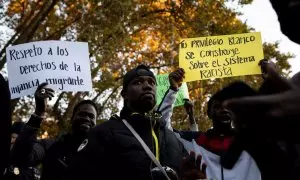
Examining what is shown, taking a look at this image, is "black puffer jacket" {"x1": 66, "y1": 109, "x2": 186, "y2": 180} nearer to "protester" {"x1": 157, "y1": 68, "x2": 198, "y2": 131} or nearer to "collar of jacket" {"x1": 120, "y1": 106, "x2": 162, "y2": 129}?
"collar of jacket" {"x1": 120, "y1": 106, "x2": 162, "y2": 129}

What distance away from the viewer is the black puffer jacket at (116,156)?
336cm

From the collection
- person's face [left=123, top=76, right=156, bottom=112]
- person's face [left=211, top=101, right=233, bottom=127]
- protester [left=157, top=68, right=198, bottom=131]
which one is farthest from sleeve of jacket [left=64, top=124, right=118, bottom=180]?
protester [left=157, top=68, right=198, bottom=131]

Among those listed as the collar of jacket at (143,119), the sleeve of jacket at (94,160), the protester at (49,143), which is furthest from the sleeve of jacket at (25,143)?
the collar of jacket at (143,119)

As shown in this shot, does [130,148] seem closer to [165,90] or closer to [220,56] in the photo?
[220,56]

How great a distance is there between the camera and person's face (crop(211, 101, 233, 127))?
13.3 ft

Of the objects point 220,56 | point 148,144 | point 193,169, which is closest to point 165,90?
point 220,56

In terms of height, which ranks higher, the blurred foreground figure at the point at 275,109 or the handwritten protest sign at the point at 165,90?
the handwritten protest sign at the point at 165,90

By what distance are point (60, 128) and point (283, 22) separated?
16467mm

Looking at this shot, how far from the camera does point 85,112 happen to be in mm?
4961

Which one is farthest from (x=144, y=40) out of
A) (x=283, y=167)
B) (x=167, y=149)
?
(x=283, y=167)

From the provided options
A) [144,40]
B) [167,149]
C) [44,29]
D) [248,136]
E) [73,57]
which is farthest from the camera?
[144,40]

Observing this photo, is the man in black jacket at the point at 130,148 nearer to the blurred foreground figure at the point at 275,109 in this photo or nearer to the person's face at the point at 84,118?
the person's face at the point at 84,118

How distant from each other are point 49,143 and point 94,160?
1482 millimetres

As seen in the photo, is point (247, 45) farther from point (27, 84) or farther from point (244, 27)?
point (244, 27)
